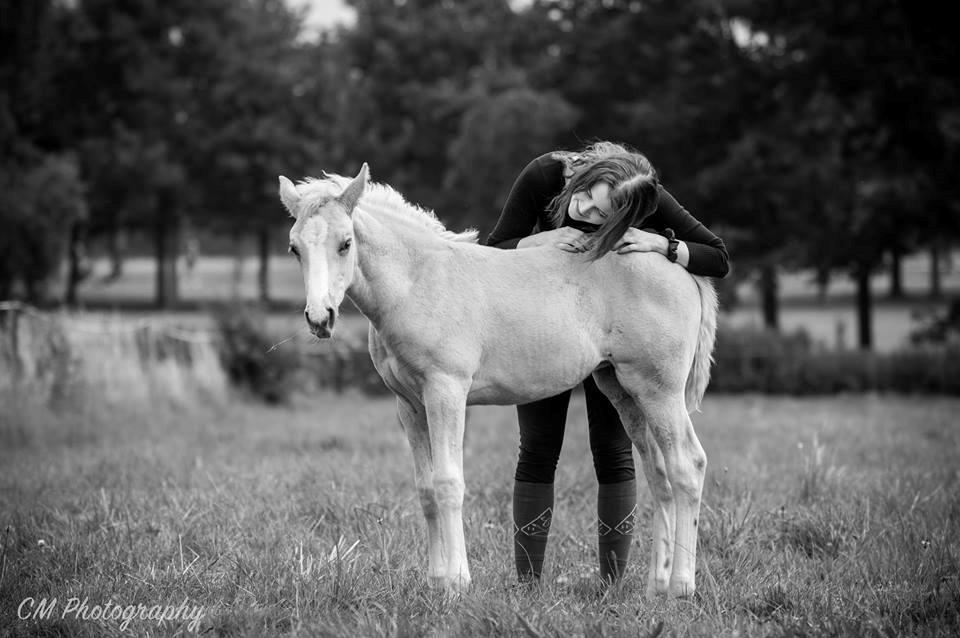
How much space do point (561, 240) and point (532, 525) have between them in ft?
4.53

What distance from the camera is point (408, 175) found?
3216cm

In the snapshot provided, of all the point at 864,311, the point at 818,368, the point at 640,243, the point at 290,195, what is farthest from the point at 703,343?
the point at 864,311

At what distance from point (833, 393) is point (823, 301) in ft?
82.7

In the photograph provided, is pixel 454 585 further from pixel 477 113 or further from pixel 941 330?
pixel 477 113

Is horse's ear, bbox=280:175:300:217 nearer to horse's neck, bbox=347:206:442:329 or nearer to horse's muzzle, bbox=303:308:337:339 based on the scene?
horse's neck, bbox=347:206:442:329

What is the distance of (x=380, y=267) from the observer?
380 cm

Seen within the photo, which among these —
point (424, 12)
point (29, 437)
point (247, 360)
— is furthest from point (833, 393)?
point (424, 12)

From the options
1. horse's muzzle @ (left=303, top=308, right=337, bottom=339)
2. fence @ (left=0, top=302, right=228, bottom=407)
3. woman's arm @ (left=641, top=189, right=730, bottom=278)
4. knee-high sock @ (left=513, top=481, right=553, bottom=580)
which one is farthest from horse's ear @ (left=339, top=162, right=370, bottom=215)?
fence @ (left=0, top=302, right=228, bottom=407)

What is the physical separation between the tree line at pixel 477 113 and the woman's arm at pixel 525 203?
53.7 feet

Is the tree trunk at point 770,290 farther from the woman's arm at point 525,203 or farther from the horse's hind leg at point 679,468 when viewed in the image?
the horse's hind leg at point 679,468

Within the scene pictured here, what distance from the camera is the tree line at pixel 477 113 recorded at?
21.3 m

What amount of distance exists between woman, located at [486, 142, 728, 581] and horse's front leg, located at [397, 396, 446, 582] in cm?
53

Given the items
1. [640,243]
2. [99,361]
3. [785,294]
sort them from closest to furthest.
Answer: [640,243], [99,361], [785,294]

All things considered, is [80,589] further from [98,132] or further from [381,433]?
[98,132]
